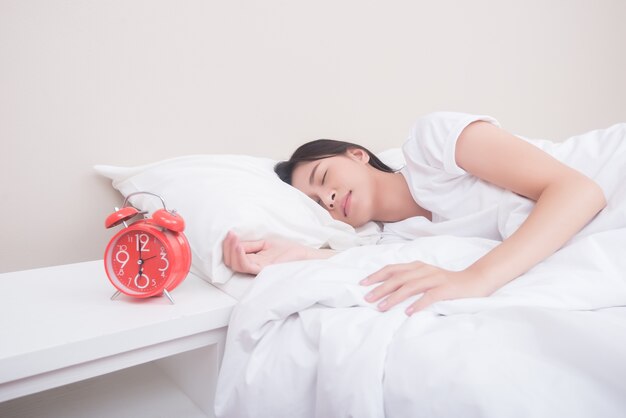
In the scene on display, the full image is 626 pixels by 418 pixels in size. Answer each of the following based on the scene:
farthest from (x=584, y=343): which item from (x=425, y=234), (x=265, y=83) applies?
(x=265, y=83)

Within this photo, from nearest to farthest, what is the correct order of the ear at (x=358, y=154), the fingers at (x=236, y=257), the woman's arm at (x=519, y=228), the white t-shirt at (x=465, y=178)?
the woman's arm at (x=519, y=228) → the fingers at (x=236, y=257) → the white t-shirt at (x=465, y=178) → the ear at (x=358, y=154)

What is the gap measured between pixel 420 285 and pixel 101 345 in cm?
46

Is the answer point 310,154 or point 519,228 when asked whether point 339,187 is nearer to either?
point 310,154

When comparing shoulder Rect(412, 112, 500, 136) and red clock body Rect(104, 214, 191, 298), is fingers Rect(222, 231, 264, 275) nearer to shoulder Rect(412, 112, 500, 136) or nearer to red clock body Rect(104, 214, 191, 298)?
red clock body Rect(104, 214, 191, 298)

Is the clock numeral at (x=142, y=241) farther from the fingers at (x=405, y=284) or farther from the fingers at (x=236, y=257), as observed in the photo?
the fingers at (x=405, y=284)

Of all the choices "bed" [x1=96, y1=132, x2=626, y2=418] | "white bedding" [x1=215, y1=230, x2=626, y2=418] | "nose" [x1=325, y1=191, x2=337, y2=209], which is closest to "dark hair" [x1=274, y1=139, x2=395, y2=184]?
"nose" [x1=325, y1=191, x2=337, y2=209]

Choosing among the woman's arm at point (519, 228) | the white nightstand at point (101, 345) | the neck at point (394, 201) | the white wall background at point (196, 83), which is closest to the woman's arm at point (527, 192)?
the woman's arm at point (519, 228)

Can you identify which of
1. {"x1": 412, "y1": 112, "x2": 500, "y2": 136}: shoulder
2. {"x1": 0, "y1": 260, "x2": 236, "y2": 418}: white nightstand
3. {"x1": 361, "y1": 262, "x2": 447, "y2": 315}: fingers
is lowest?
{"x1": 0, "y1": 260, "x2": 236, "y2": 418}: white nightstand

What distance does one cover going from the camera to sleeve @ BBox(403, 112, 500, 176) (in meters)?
1.06

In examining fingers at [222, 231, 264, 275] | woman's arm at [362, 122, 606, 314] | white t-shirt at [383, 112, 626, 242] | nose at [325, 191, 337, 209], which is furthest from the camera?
nose at [325, 191, 337, 209]

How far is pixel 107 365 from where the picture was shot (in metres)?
0.67

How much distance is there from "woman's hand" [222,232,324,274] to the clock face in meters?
0.16

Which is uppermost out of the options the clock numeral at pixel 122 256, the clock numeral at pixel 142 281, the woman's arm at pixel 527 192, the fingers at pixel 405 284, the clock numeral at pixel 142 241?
the woman's arm at pixel 527 192

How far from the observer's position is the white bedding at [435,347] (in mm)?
488
